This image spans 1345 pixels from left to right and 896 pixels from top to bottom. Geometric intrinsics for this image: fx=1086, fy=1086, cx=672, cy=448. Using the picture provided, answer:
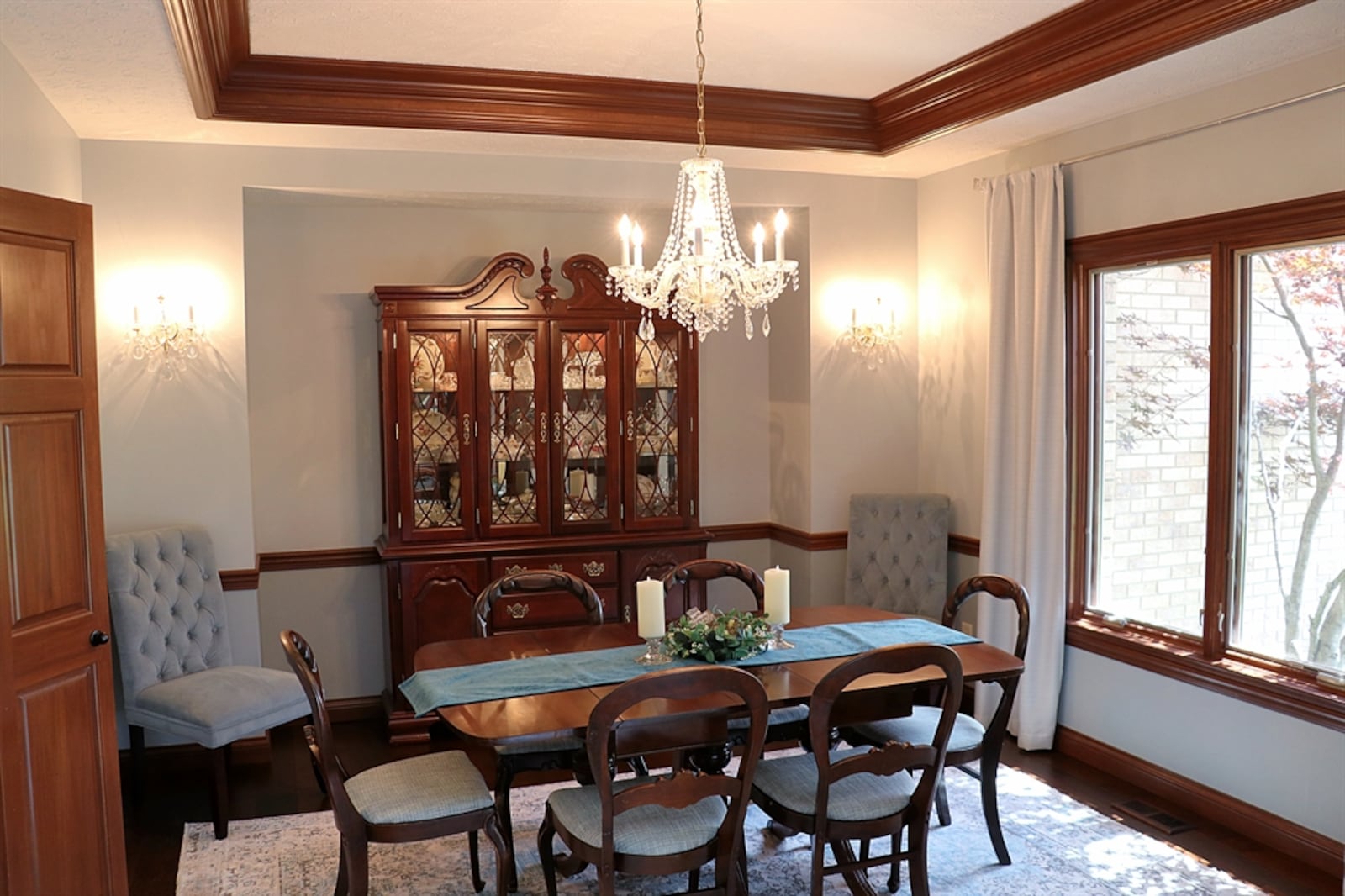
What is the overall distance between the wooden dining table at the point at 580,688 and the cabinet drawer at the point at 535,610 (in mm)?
1241

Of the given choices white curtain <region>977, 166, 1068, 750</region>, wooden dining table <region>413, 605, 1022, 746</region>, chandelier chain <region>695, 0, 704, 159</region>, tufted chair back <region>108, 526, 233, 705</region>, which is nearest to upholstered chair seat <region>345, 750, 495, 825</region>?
wooden dining table <region>413, 605, 1022, 746</region>

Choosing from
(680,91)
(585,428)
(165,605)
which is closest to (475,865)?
(165,605)

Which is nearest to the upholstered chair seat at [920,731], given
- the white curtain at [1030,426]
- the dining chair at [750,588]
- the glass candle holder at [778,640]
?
the dining chair at [750,588]

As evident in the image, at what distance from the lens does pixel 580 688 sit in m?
3.10

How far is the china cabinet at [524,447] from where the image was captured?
4980 mm

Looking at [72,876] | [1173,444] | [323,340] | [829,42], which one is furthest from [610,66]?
[72,876]

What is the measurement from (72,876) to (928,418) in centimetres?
419

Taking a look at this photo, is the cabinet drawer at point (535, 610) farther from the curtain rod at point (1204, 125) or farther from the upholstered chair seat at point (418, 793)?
the curtain rod at point (1204, 125)

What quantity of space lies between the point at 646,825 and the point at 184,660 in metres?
2.42

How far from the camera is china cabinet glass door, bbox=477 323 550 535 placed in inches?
201

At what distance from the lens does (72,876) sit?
315cm

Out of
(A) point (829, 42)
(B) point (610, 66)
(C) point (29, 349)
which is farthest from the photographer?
(B) point (610, 66)

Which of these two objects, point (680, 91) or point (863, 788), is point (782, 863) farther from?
point (680, 91)

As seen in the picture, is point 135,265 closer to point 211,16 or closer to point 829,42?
point 211,16
